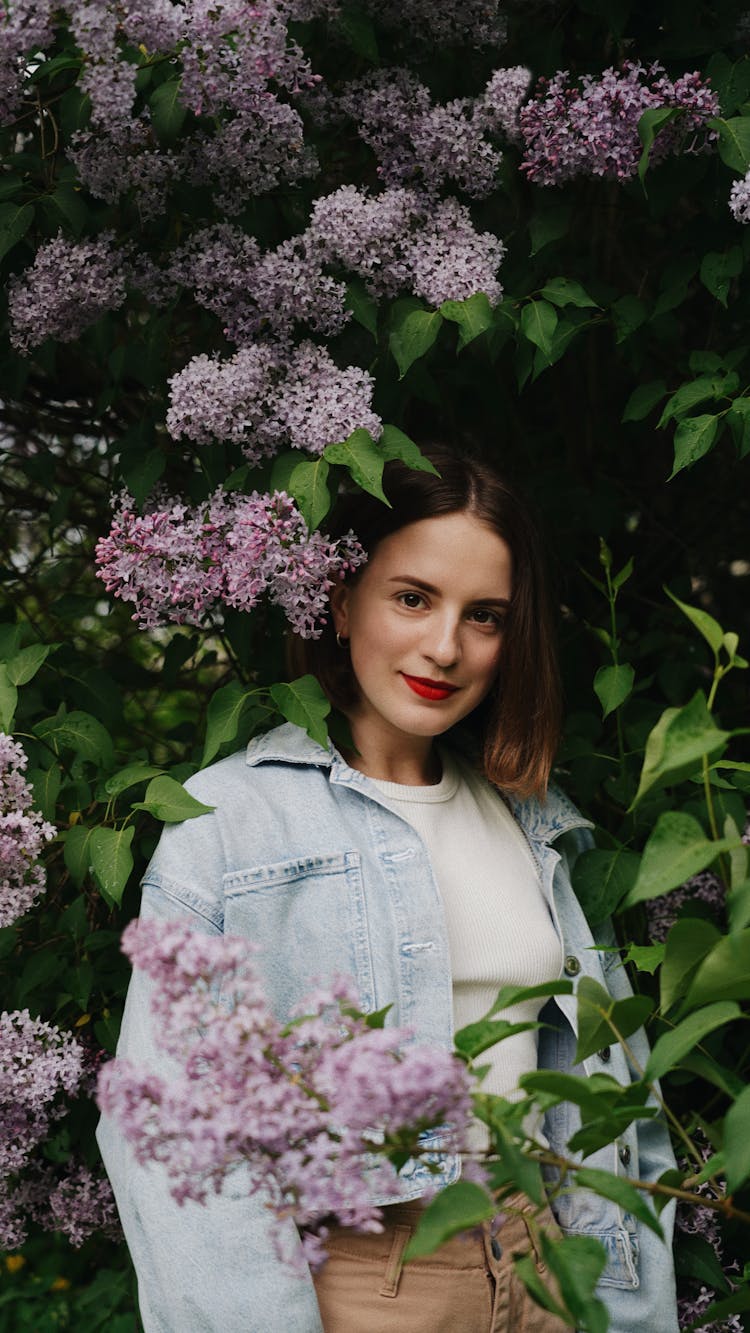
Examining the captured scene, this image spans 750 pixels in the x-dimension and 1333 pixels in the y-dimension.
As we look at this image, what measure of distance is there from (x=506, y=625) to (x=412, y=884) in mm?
414

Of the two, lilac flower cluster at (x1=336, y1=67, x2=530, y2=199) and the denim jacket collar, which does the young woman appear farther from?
lilac flower cluster at (x1=336, y1=67, x2=530, y2=199)

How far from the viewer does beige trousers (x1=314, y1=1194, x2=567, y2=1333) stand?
5.11 ft

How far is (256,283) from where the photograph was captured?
5.89ft

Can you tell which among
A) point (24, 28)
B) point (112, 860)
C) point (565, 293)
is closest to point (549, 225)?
point (565, 293)

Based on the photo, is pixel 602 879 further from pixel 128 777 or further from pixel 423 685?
pixel 128 777

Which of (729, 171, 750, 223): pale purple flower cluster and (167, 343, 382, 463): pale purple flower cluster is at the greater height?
(729, 171, 750, 223): pale purple flower cluster

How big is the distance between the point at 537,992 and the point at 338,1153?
0.60 ft

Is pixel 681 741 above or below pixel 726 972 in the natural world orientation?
above

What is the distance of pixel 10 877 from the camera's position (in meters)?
1.65

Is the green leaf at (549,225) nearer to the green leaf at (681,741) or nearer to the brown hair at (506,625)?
the brown hair at (506,625)

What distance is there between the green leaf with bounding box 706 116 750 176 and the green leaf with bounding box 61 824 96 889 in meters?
1.24

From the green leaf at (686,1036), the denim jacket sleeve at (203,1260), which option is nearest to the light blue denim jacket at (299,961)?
the denim jacket sleeve at (203,1260)

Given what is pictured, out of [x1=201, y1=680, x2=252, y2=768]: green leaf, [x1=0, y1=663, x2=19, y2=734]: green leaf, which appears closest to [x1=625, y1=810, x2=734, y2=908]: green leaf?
[x1=201, y1=680, x2=252, y2=768]: green leaf

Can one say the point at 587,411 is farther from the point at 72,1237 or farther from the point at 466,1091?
the point at 466,1091
